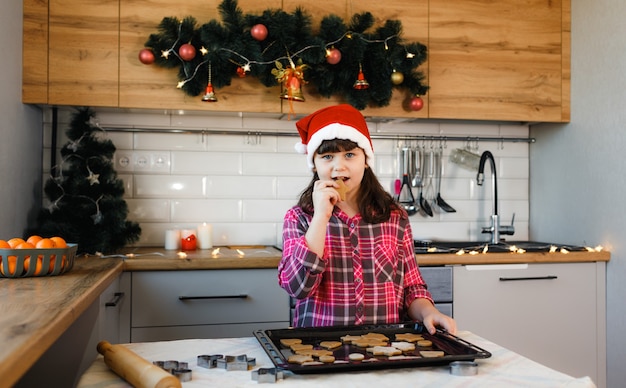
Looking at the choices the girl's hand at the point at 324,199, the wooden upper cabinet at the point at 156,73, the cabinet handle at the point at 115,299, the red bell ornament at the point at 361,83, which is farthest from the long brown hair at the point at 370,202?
→ the wooden upper cabinet at the point at 156,73

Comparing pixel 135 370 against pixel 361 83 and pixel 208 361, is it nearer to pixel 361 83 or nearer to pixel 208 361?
pixel 208 361

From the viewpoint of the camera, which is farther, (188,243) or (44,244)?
(188,243)

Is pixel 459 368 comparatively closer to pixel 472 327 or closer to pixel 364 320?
pixel 364 320

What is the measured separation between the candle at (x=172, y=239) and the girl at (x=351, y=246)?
1217mm

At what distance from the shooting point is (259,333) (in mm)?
1322

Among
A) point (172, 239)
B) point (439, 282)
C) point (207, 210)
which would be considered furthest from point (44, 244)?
point (439, 282)

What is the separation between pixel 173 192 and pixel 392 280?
1619 mm

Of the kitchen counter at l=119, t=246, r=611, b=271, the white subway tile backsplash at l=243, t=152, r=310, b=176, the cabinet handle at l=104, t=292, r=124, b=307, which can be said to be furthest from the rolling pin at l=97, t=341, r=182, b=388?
the white subway tile backsplash at l=243, t=152, r=310, b=176

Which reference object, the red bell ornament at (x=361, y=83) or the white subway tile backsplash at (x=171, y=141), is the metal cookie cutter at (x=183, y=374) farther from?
the white subway tile backsplash at (x=171, y=141)

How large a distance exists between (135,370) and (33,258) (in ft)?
3.12

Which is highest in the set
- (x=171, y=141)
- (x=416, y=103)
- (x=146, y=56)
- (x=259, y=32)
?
(x=259, y=32)

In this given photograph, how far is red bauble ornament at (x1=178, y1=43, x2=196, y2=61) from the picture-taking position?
2.57 m

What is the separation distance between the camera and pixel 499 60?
3.00 meters

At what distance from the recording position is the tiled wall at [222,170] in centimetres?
297
